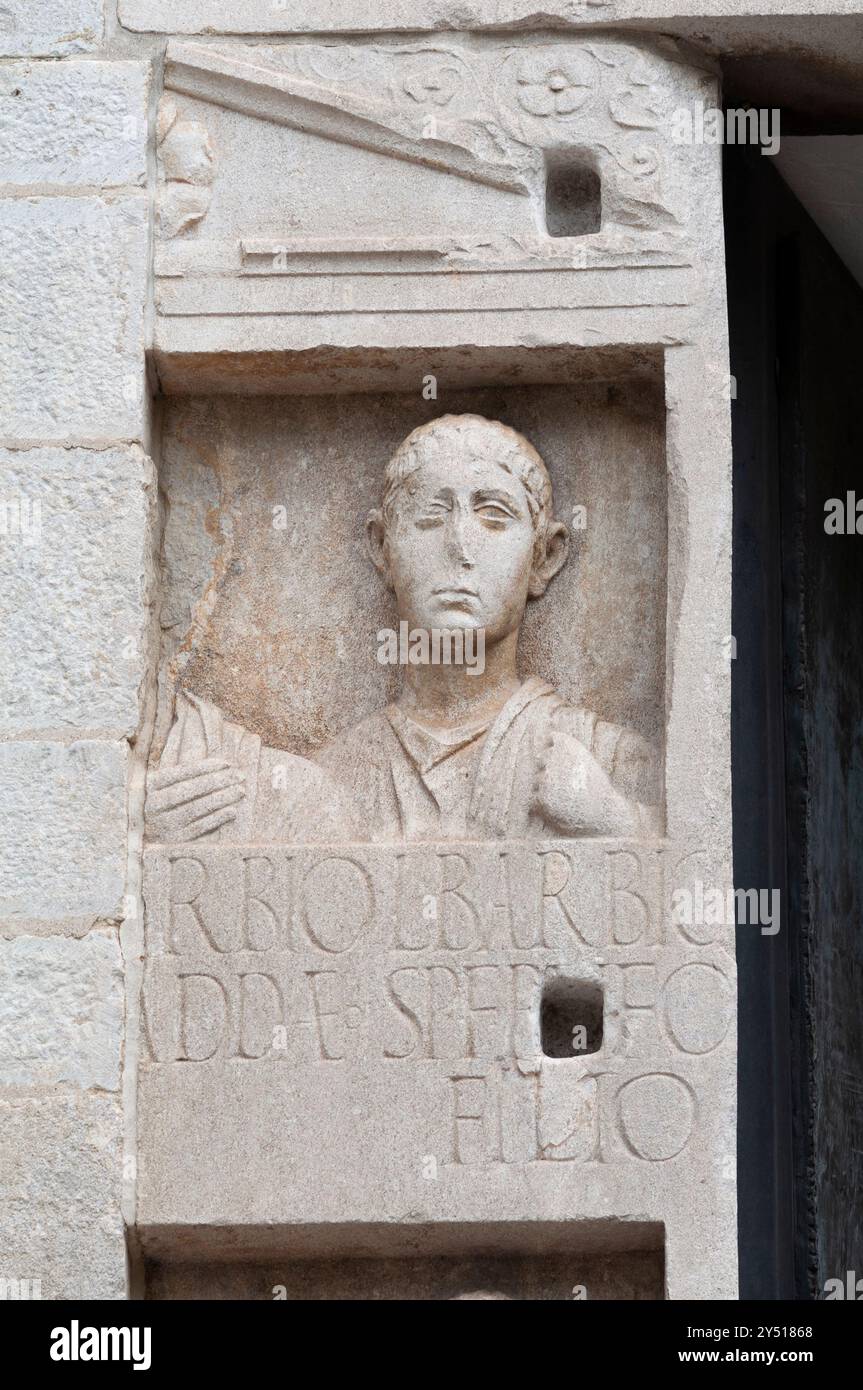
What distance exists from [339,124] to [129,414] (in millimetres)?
843

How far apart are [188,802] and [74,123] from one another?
1589mm

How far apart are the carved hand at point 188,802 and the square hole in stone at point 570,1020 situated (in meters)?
0.81

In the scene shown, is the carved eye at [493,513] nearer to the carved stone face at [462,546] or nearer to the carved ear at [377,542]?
the carved stone face at [462,546]

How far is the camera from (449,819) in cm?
591

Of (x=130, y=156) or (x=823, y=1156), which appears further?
(x=823, y=1156)

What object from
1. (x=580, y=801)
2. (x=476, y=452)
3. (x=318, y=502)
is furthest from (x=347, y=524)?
(x=580, y=801)

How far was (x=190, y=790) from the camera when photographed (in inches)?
231

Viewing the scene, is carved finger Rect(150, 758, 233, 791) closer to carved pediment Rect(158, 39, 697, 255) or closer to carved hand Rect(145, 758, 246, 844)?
carved hand Rect(145, 758, 246, 844)

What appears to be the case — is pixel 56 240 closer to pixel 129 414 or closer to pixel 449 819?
pixel 129 414

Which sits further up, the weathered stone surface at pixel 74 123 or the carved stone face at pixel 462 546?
the weathered stone surface at pixel 74 123

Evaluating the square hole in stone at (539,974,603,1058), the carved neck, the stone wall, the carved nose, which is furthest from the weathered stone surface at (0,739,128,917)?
the square hole in stone at (539,974,603,1058)

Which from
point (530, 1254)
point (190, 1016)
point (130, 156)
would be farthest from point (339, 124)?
point (530, 1254)

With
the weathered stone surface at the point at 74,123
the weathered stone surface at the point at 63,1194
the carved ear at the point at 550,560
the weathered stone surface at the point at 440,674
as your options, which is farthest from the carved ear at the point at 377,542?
the weathered stone surface at the point at 63,1194

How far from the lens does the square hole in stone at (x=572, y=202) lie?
6.18m
